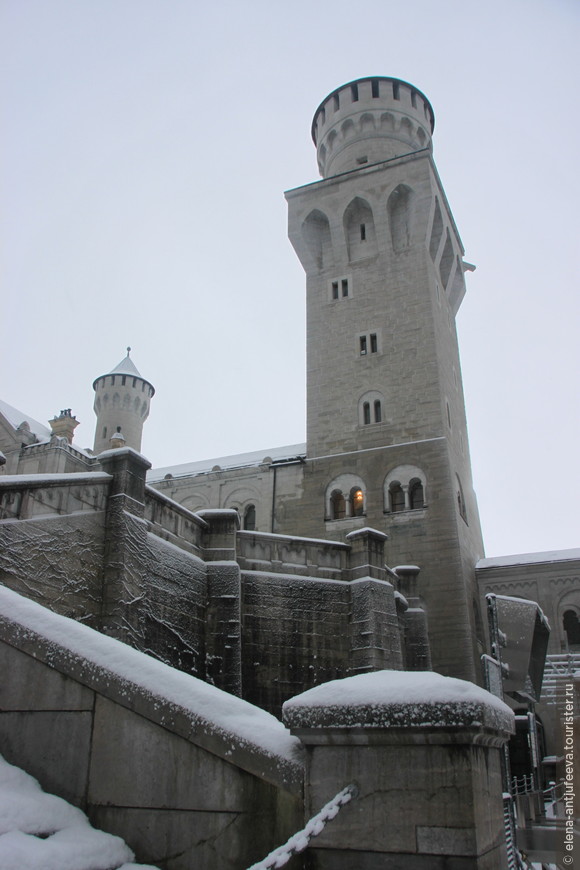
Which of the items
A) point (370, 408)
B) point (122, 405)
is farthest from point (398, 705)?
point (122, 405)

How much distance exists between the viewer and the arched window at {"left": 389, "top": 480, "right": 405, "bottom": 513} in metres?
29.8

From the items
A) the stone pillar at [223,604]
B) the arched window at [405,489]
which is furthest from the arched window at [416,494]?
the stone pillar at [223,604]

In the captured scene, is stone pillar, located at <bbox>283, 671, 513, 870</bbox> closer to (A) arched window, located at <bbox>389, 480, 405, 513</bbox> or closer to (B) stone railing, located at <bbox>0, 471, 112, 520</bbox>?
(B) stone railing, located at <bbox>0, 471, 112, 520</bbox>

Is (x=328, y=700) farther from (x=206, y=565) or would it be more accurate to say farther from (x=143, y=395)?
(x=143, y=395)

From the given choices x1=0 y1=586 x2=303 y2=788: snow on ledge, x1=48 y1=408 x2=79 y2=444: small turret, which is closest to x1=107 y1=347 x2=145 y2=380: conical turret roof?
x1=48 y1=408 x2=79 y2=444: small turret

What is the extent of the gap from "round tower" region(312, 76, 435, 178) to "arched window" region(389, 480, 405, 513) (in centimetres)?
1685

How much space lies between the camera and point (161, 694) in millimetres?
4512

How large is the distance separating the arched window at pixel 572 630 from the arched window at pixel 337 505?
395 inches

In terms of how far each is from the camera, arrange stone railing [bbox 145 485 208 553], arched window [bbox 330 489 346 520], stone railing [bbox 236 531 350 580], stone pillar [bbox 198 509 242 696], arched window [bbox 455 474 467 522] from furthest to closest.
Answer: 1. arched window [bbox 330 489 346 520]
2. arched window [bbox 455 474 467 522]
3. stone railing [bbox 236 531 350 580]
4. stone pillar [bbox 198 509 242 696]
5. stone railing [bbox 145 485 208 553]

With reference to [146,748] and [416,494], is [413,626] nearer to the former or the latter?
[416,494]

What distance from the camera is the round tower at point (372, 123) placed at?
37.2m

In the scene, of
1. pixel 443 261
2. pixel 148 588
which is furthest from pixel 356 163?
pixel 148 588

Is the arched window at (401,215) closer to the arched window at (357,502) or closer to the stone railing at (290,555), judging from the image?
the arched window at (357,502)

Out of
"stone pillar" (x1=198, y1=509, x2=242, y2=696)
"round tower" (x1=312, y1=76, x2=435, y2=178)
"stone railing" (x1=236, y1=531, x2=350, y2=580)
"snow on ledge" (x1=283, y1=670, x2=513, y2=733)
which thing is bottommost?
"snow on ledge" (x1=283, y1=670, x2=513, y2=733)
